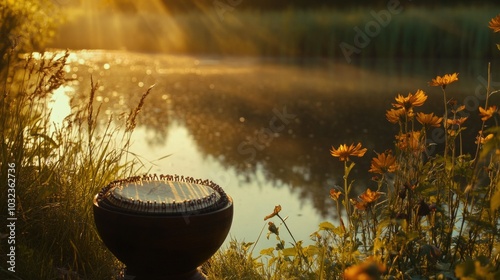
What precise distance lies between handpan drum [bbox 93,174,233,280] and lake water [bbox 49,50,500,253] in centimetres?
135

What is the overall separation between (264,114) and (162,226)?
5.45 metres

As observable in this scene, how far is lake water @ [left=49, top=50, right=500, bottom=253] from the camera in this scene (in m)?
5.26

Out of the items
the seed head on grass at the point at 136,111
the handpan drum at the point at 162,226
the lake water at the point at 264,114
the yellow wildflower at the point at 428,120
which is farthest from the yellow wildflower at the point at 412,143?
the lake water at the point at 264,114

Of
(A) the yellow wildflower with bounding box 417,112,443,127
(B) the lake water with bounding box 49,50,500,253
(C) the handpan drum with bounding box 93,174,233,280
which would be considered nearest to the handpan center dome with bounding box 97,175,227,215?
(C) the handpan drum with bounding box 93,174,233,280

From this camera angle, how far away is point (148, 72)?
458 inches

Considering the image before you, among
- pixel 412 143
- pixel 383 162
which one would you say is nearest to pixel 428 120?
pixel 412 143

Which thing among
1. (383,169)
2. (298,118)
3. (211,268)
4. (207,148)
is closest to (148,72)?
(298,118)

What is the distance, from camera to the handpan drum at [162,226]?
9.12ft

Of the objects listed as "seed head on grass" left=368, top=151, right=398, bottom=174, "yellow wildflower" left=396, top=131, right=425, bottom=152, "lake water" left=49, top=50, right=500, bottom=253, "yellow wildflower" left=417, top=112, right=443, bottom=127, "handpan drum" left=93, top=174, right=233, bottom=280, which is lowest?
"lake water" left=49, top=50, right=500, bottom=253

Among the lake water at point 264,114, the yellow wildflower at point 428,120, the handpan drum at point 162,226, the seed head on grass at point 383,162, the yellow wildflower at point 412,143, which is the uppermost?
the yellow wildflower at point 428,120

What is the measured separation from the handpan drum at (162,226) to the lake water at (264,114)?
1.35m

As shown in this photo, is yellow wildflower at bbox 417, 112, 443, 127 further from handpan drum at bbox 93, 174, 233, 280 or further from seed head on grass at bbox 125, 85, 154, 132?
seed head on grass at bbox 125, 85, 154, 132

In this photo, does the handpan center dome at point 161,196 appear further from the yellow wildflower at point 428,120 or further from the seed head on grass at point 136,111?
the yellow wildflower at point 428,120

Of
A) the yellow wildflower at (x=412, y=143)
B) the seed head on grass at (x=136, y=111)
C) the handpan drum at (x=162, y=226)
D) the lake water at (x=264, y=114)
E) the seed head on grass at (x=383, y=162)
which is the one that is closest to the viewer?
the seed head on grass at (x=383, y=162)
